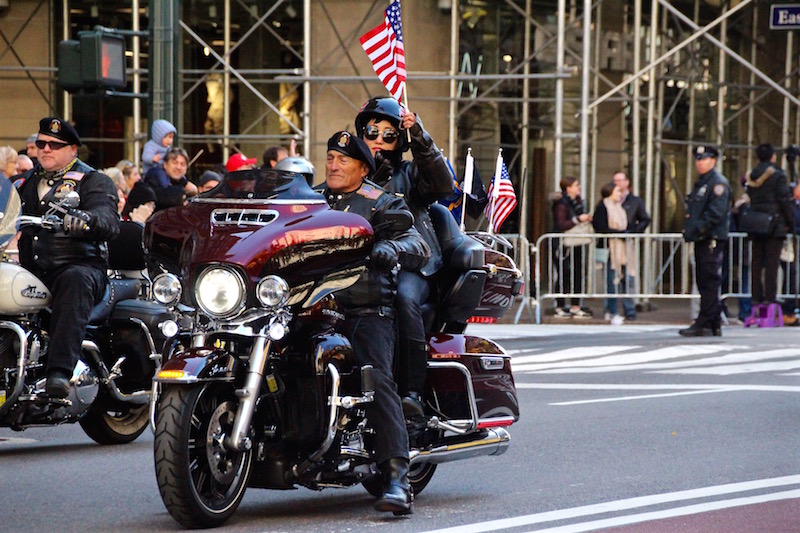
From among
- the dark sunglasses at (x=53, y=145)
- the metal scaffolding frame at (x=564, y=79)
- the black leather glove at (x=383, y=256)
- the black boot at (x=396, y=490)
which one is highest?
the metal scaffolding frame at (x=564, y=79)

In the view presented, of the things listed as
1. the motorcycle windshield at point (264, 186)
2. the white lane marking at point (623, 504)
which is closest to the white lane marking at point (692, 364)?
the white lane marking at point (623, 504)

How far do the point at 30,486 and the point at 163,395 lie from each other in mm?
1895

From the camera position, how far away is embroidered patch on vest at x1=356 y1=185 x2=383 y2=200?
6.66 metres

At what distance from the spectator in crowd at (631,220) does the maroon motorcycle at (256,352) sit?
1173 centimetres

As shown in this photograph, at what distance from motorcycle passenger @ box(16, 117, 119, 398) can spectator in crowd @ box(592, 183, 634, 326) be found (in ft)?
33.5

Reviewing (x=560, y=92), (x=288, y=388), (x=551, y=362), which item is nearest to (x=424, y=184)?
(x=288, y=388)

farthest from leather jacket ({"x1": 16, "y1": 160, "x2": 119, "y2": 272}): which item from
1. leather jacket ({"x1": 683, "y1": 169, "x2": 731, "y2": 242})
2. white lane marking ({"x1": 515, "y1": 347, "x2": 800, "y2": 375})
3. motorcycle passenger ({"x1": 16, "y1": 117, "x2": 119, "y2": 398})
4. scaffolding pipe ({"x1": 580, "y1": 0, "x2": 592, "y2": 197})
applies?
scaffolding pipe ({"x1": 580, "y1": 0, "x2": 592, "y2": 197})

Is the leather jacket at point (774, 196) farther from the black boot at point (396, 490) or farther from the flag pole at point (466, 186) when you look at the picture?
the black boot at point (396, 490)

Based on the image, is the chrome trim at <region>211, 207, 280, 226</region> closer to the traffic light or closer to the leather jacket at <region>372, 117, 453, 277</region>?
the leather jacket at <region>372, 117, 453, 277</region>

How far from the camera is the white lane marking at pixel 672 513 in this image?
6242 mm

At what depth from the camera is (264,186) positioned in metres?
6.25

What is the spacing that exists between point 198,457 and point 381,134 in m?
1.86

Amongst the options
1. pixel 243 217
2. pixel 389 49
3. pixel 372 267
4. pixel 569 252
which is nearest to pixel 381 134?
pixel 372 267

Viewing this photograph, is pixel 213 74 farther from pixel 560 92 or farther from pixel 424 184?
pixel 424 184
